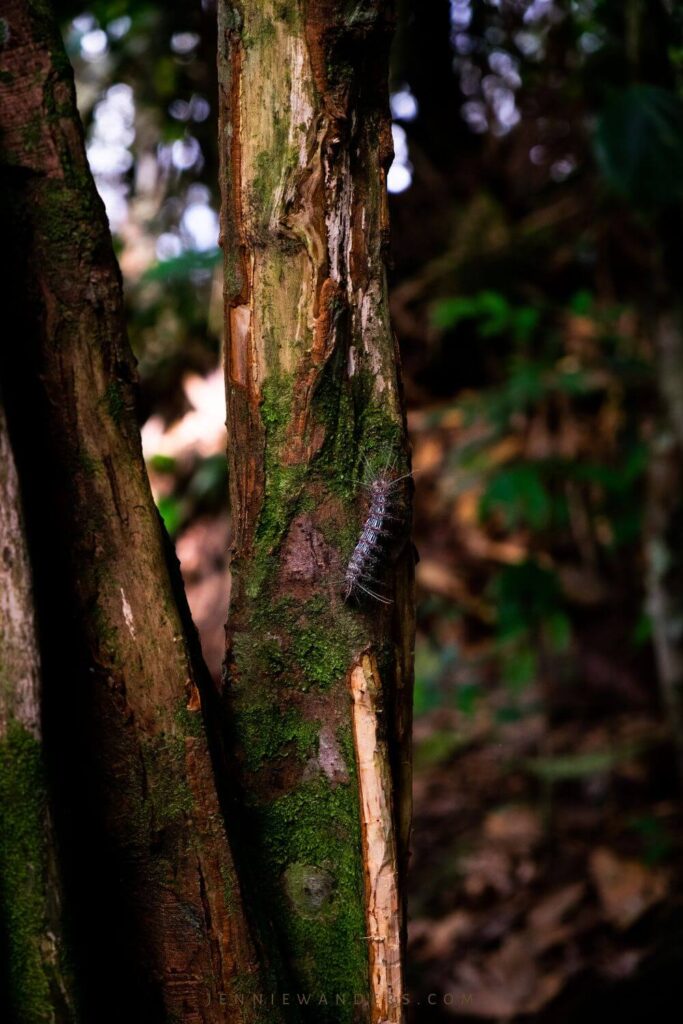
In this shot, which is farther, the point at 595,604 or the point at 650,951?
the point at 595,604

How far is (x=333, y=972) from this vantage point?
1473 mm

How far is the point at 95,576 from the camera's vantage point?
1420mm

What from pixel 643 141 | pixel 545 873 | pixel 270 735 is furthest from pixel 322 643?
pixel 545 873

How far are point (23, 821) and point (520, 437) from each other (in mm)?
4263

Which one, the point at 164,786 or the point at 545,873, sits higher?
the point at 545,873

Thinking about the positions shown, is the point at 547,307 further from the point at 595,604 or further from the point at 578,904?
the point at 578,904

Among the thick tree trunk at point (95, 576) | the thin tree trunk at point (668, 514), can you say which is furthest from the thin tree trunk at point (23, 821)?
the thin tree trunk at point (668, 514)

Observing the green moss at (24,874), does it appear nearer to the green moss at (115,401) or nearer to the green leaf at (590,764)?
the green moss at (115,401)

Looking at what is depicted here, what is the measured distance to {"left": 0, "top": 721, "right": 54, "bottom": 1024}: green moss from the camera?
1.25 meters

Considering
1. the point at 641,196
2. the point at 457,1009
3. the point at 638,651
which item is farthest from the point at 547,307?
the point at 457,1009

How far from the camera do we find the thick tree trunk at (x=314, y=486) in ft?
4.58

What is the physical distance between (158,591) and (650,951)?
9.00ft

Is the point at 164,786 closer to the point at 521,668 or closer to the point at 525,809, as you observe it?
the point at 521,668

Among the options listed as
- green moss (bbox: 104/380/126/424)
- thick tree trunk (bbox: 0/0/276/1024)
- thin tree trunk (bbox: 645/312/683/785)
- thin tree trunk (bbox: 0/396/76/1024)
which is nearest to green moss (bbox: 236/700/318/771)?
thick tree trunk (bbox: 0/0/276/1024)
